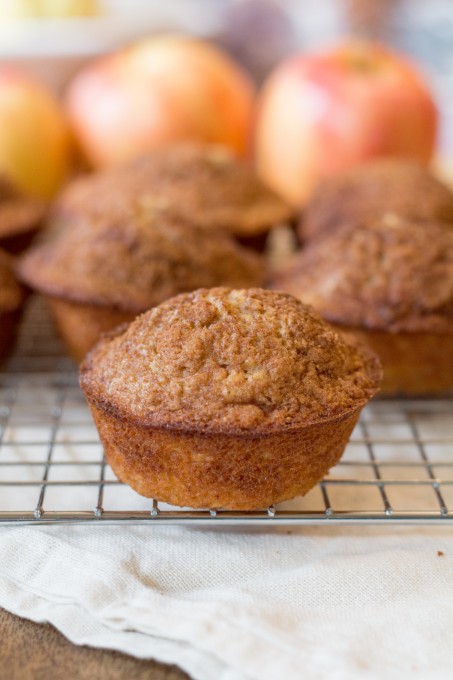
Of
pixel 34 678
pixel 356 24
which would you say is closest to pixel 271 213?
pixel 34 678

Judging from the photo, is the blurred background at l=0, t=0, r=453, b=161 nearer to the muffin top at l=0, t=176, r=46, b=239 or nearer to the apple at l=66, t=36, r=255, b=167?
the apple at l=66, t=36, r=255, b=167

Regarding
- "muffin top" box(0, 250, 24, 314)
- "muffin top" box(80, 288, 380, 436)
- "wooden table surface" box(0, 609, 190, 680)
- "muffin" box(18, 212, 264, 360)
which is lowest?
"muffin top" box(0, 250, 24, 314)

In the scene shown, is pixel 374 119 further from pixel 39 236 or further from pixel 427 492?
pixel 427 492

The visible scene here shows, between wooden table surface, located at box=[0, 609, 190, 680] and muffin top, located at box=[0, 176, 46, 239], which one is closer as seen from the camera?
wooden table surface, located at box=[0, 609, 190, 680]

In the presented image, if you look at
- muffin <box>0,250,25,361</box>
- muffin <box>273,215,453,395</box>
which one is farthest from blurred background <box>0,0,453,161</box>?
muffin <box>273,215,453,395</box>

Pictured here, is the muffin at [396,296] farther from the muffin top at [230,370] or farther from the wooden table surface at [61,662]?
the wooden table surface at [61,662]

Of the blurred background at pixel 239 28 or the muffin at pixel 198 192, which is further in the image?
the blurred background at pixel 239 28

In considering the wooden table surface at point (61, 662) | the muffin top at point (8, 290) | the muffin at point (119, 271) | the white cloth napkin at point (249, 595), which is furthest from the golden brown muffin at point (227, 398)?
the muffin top at point (8, 290)

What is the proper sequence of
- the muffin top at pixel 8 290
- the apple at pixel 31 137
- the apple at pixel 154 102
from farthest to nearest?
the apple at pixel 154 102 < the apple at pixel 31 137 < the muffin top at pixel 8 290
